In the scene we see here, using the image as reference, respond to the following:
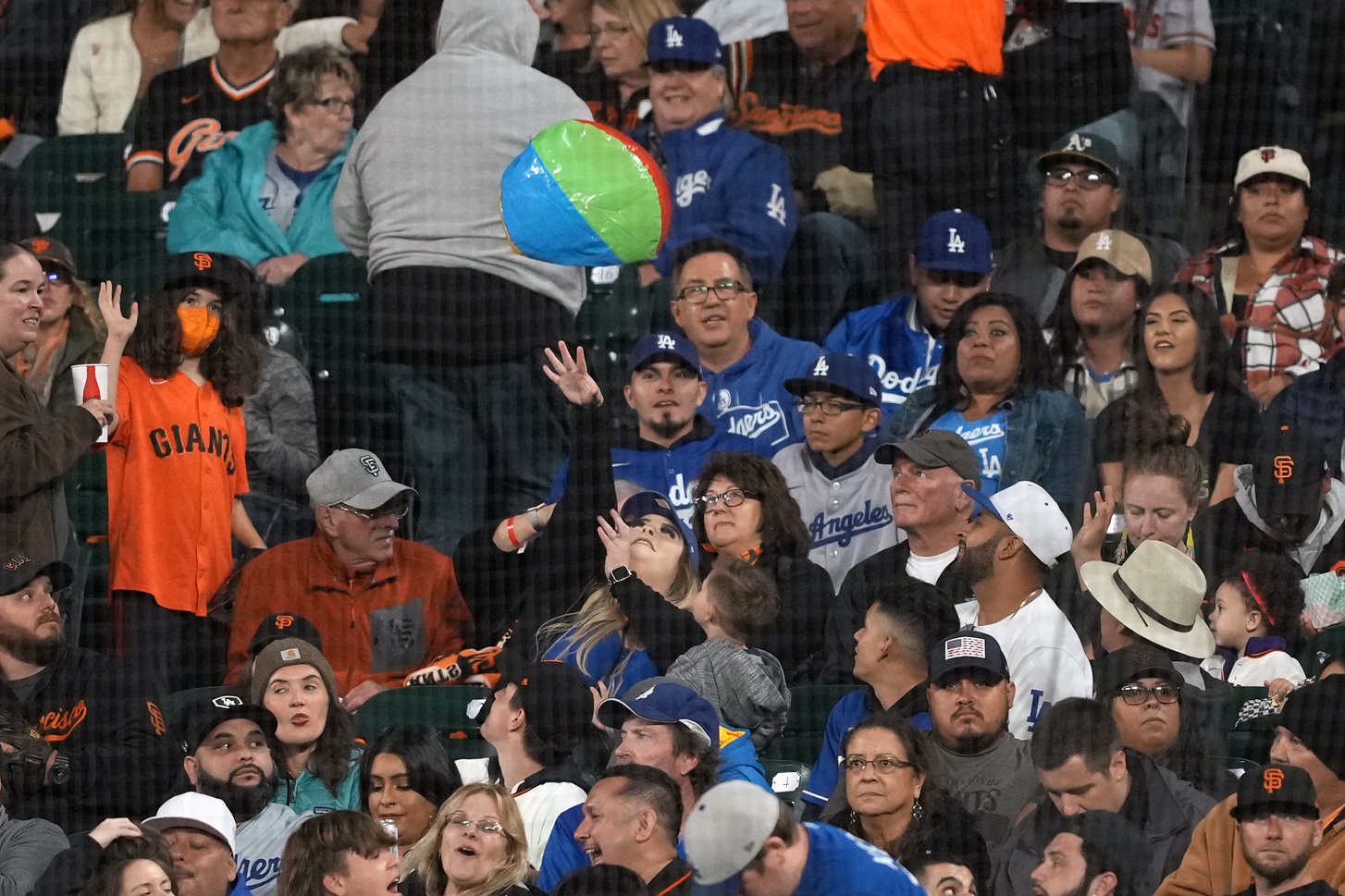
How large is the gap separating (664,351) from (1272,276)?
1.81 meters

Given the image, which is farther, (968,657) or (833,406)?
(833,406)

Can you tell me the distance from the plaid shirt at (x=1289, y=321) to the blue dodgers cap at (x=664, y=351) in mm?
1458

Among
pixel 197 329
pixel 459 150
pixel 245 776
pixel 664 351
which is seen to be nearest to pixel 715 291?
pixel 664 351

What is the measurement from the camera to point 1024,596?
227 inches

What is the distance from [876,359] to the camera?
7.11 m

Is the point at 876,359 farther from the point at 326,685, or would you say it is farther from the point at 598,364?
the point at 326,685

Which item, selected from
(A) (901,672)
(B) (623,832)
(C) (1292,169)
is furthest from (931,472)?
(C) (1292,169)

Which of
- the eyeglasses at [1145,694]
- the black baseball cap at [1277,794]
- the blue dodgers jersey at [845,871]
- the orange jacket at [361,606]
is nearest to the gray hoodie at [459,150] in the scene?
the orange jacket at [361,606]

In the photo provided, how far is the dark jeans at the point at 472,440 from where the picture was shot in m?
6.78

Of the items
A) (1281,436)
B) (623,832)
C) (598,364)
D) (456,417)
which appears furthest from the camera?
(598,364)

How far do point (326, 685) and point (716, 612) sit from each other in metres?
0.89

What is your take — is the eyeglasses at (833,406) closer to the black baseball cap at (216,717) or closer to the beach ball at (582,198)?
Answer: the beach ball at (582,198)

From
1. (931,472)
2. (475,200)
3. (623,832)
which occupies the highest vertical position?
(475,200)

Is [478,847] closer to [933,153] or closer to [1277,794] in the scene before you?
[1277,794]
